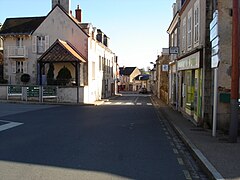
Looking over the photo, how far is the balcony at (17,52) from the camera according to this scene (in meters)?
34.9

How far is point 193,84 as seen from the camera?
16469mm

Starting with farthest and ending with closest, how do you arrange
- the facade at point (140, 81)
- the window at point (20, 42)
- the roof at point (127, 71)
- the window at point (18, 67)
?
the facade at point (140, 81), the roof at point (127, 71), the window at point (18, 67), the window at point (20, 42)

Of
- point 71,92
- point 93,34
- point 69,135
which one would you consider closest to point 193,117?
point 69,135

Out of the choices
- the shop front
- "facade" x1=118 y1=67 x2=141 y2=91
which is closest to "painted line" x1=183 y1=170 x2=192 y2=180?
the shop front

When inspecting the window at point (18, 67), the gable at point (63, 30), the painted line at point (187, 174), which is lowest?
the painted line at point (187, 174)

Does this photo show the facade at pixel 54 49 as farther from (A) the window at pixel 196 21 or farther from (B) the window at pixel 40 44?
(A) the window at pixel 196 21

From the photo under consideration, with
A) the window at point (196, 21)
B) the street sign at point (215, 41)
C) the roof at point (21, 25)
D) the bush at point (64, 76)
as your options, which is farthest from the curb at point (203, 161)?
the roof at point (21, 25)

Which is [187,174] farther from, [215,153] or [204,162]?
[215,153]

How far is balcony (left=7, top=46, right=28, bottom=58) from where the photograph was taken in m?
34.9

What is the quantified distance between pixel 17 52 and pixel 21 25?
3808mm

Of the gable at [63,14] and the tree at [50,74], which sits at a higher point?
the gable at [63,14]

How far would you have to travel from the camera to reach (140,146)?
368 inches

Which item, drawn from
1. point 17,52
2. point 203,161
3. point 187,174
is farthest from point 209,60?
point 17,52

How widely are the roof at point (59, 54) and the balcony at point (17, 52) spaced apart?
4.54 metres
